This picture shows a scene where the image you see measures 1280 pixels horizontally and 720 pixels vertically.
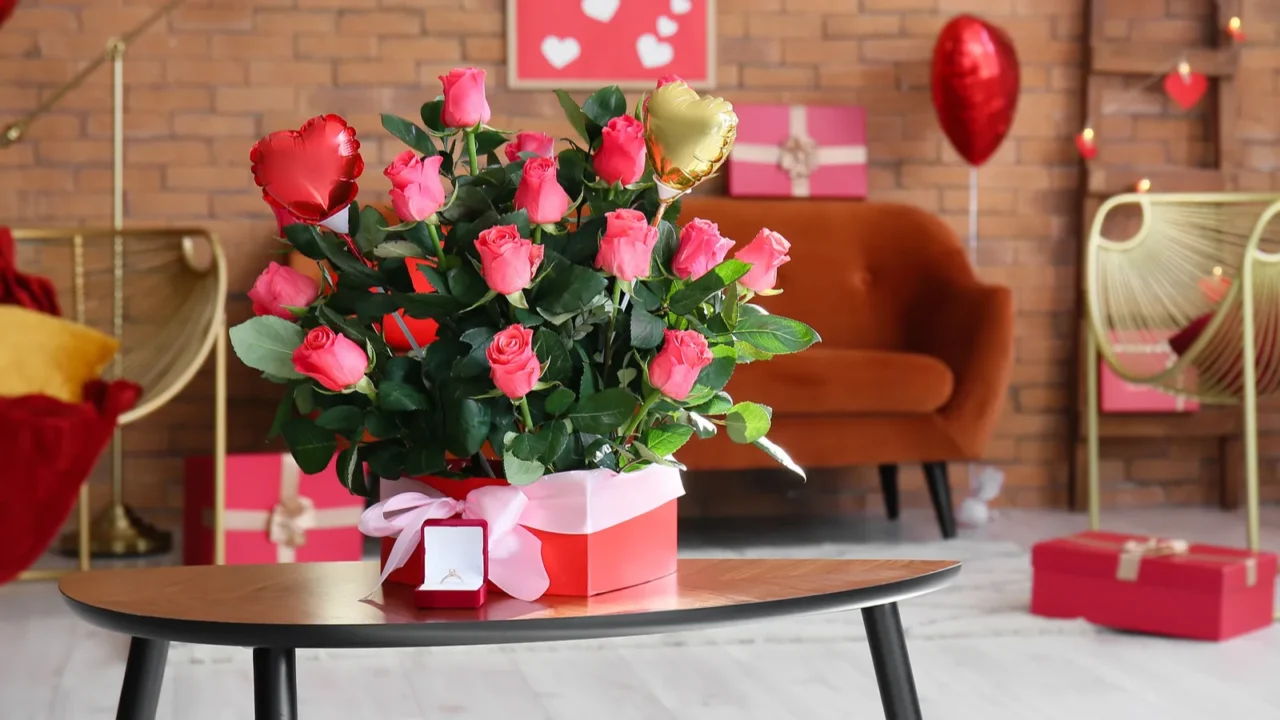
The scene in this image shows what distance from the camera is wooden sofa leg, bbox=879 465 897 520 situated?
3918mm

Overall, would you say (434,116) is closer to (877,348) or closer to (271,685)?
(271,685)

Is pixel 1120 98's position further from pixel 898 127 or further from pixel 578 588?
pixel 578 588

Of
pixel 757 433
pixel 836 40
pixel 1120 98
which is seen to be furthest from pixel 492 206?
pixel 1120 98

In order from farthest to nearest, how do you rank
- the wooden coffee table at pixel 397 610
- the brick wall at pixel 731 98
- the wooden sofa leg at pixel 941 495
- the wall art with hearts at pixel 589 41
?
the wall art with hearts at pixel 589 41 < the brick wall at pixel 731 98 < the wooden sofa leg at pixel 941 495 < the wooden coffee table at pixel 397 610

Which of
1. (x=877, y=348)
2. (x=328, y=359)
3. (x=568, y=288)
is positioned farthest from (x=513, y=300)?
(x=877, y=348)

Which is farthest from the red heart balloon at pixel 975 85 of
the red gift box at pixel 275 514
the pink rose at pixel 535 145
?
the pink rose at pixel 535 145

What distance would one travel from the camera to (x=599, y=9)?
391cm

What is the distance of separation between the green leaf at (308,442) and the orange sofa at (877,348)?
6.82ft

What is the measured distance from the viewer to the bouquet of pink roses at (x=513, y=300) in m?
1.01

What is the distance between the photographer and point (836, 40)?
4.09m

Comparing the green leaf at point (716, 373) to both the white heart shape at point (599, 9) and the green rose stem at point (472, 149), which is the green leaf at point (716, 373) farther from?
the white heart shape at point (599, 9)

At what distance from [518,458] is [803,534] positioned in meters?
2.69

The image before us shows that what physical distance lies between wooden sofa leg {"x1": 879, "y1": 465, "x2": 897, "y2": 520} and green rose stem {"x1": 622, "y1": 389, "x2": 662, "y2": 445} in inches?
115

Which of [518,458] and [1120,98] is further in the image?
[1120,98]
